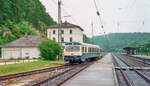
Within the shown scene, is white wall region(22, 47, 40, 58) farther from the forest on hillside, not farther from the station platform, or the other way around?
the station platform

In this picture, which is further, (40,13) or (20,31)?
(40,13)

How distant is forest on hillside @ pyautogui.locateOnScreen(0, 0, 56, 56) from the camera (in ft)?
204

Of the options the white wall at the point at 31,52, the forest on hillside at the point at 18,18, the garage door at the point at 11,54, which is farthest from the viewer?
the forest on hillside at the point at 18,18

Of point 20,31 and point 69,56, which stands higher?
point 20,31

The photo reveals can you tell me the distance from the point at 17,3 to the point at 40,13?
2923 cm

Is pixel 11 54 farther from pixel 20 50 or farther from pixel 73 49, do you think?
pixel 73 49

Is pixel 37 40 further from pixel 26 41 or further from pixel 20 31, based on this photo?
pixel 20 31

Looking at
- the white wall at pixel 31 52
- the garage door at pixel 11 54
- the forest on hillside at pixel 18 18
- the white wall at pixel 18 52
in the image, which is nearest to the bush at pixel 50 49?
the white wall at pixel 31 52

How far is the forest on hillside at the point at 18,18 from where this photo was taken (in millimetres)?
62300

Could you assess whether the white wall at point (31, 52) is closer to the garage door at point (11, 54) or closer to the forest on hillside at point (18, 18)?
the garage door at point (11, 54)

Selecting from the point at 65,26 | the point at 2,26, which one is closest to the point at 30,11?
the point at 65,26

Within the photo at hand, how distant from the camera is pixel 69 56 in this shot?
92.8ft

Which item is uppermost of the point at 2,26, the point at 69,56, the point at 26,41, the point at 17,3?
the point at 17,3

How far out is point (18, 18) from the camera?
81062mm
